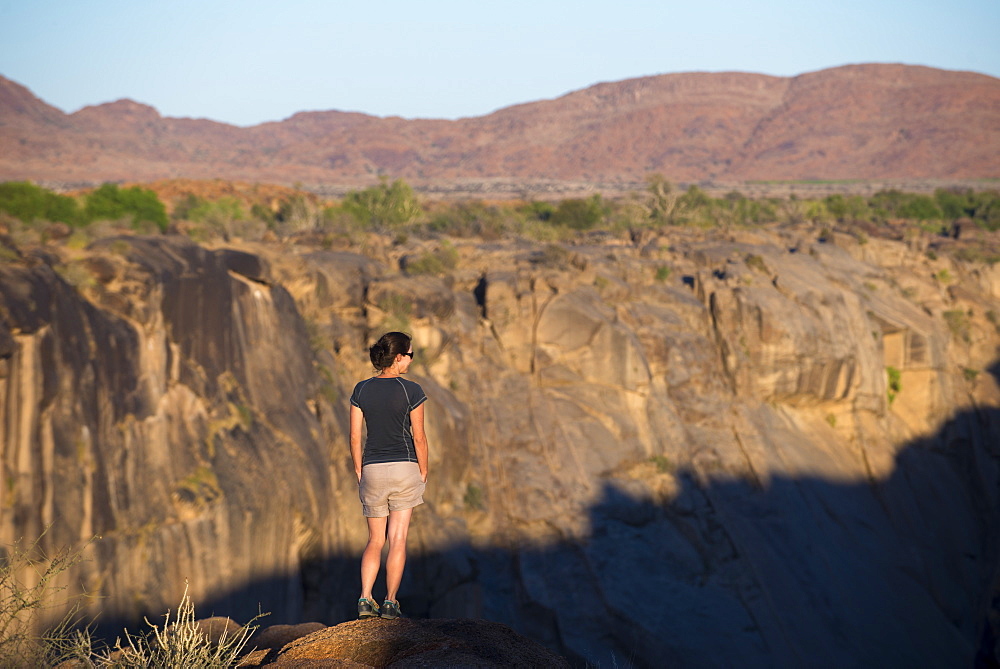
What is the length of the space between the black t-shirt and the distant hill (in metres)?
115

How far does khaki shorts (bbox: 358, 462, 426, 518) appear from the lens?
557 centimetres

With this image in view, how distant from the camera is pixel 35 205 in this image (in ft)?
92.0

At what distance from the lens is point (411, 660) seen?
15.1 feet

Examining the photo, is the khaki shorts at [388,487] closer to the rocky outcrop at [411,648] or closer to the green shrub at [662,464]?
the rocky outcrop at [411,648]

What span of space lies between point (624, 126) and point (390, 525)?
525 ft

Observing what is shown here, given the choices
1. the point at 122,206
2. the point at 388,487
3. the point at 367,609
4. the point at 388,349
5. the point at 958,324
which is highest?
the point at 122,206

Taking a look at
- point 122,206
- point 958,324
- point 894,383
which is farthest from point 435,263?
point 958,324

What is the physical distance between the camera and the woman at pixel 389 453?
18.1 ft

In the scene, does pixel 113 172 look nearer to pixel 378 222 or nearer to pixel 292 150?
pixel 292 150

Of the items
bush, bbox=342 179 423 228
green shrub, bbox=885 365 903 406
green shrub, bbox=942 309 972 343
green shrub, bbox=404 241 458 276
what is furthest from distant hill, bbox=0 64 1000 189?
green shrub, bbox=885 365 903 406

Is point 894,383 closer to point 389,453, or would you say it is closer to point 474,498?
point 474,498

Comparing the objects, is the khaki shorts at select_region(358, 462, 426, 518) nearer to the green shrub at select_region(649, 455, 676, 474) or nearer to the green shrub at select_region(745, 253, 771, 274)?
the green shrub at select_region(649, 455, 676, 474)

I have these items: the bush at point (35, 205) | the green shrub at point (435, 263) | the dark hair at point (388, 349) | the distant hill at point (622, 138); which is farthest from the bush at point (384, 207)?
the distant hill at point (622, 138)

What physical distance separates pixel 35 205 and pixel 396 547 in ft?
89.9
